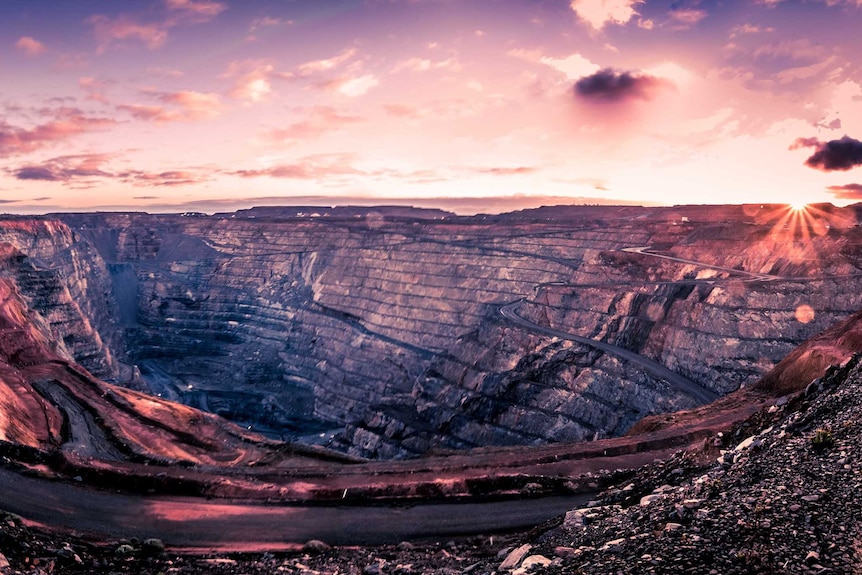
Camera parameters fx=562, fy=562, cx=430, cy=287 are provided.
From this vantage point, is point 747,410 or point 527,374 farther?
point 527,374

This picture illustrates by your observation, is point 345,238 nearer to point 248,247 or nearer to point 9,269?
point 248,247

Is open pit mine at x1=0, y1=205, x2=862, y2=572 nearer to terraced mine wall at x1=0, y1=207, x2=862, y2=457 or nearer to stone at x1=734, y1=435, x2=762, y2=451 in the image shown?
terraced mine wall at x1=0, y1=207, x2=862, y2=457

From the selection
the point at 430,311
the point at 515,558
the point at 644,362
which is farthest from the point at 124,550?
the point at 430,311

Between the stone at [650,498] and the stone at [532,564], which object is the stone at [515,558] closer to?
the stone at [532,564]

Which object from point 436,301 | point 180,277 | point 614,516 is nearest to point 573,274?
point 436,301

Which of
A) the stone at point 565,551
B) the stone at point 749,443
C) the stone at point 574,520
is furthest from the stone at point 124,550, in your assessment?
the stone at point 749,443
